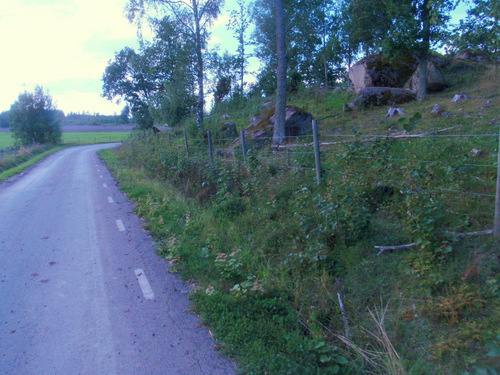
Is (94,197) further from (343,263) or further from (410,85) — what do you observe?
(410,85)

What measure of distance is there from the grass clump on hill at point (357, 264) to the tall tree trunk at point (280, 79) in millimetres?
4457

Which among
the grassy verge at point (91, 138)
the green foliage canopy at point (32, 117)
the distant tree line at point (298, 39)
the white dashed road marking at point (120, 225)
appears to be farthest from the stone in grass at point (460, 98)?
the grassy verge at point (91, 138)

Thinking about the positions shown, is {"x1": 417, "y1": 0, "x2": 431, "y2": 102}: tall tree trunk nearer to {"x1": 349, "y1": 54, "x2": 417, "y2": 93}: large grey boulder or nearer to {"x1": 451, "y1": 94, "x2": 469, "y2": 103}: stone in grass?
{"x1": 451, "y1": 94, "x2": 469, "y2": 103}: stone in grass

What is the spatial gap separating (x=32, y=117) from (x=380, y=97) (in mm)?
44784

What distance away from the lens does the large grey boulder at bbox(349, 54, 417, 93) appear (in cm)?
1858

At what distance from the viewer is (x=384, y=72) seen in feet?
61.4

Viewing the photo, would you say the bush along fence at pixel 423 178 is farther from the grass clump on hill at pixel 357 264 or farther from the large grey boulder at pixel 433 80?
the large grey boulder at pixel 433 80

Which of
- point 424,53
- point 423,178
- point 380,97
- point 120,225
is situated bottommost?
point 120,225

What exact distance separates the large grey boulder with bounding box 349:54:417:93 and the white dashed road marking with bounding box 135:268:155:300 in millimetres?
15599

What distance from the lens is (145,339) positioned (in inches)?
164

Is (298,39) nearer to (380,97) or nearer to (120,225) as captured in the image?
(380,97)

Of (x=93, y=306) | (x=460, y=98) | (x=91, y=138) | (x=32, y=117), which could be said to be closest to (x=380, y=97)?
(x=460, y=98)

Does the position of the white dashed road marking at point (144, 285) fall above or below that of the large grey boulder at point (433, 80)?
below

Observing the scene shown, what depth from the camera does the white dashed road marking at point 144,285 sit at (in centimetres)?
523
